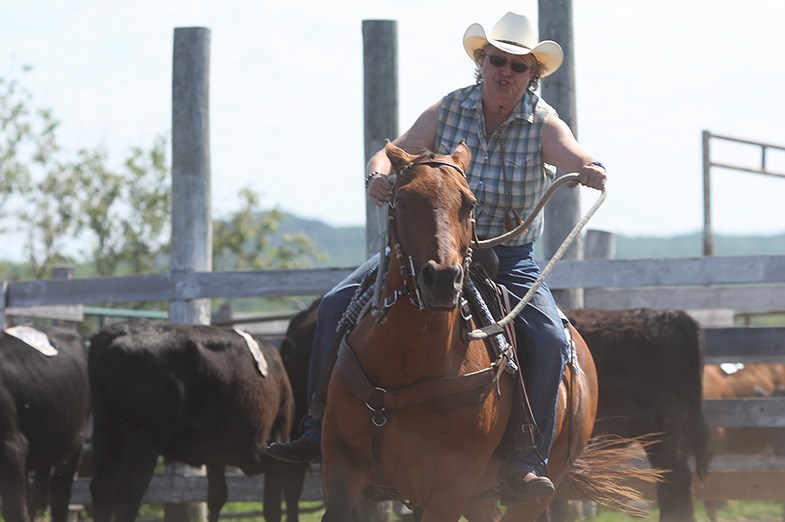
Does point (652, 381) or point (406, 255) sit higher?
point (406, 255)

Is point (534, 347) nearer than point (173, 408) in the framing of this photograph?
Yes

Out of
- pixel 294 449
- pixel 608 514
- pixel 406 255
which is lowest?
pixel 608 514

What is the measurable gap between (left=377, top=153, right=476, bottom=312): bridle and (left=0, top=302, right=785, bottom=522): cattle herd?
440 centimetres

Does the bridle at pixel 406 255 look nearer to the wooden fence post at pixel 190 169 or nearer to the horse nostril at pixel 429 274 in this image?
the horse nostril at pixel 429 274

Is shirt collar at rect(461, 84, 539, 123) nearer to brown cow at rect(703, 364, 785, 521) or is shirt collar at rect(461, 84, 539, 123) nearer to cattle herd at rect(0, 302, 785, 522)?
cattle herd at rect(0, 302, 785, 522)

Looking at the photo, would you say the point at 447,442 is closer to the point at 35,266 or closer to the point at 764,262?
the point at 764,262

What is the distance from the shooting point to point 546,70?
646cm

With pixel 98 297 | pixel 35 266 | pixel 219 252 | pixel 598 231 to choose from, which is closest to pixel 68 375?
pixel 98 297

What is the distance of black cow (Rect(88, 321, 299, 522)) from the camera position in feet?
29.6

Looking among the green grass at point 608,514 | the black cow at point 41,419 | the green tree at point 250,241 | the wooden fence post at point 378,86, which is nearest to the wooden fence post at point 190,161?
the black cow at point 41,419

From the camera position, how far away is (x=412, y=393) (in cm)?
526

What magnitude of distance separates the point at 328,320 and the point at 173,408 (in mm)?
3542

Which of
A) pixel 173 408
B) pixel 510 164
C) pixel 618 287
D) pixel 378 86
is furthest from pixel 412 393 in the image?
pixel 378 86

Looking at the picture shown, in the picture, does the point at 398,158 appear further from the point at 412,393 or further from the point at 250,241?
the point at 250,241
